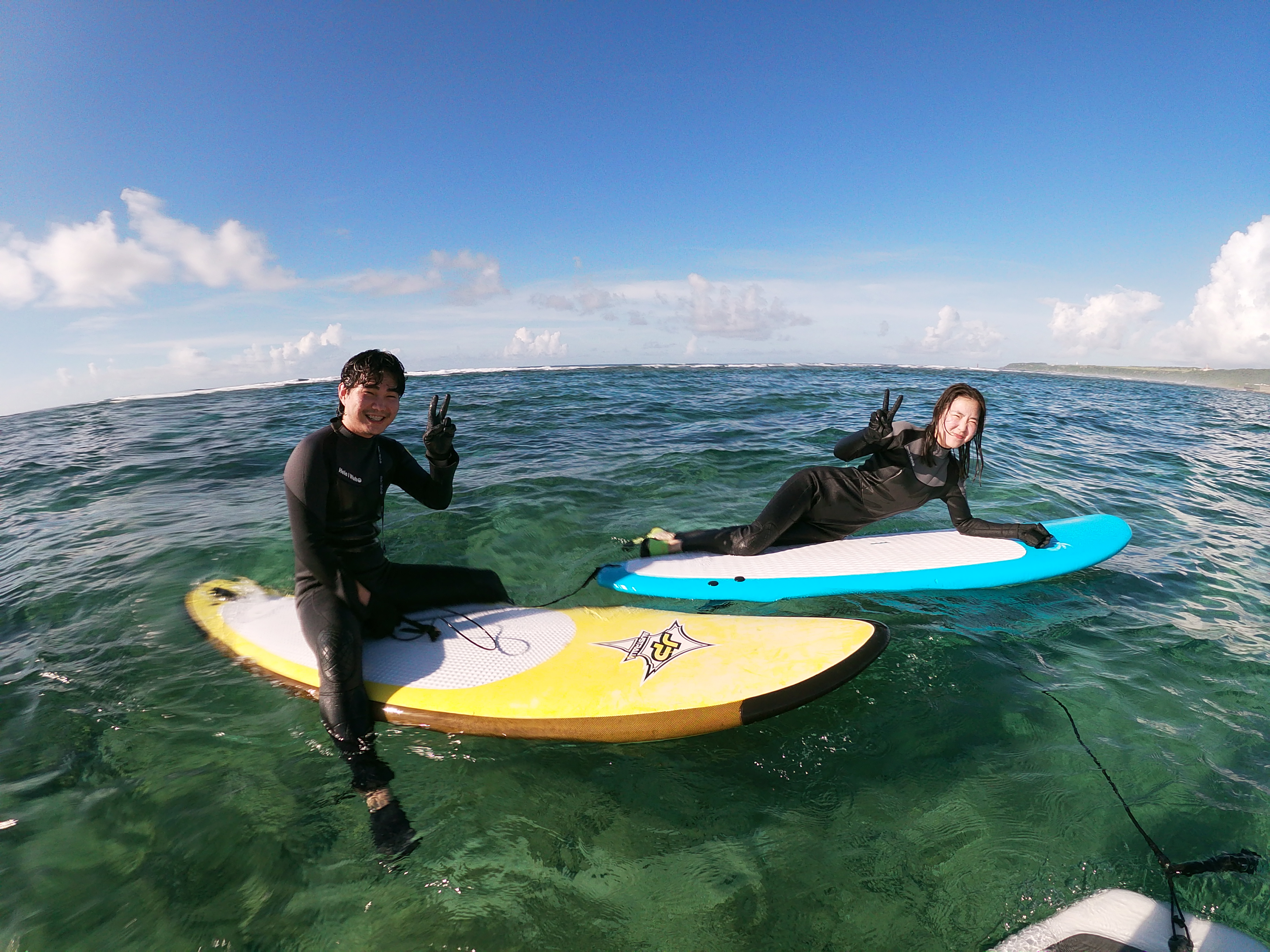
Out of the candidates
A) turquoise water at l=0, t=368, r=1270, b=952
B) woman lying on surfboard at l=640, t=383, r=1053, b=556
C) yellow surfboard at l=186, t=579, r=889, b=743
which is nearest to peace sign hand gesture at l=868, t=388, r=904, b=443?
woman lying on surfboard at l=640, t=383, r=1053, b=556

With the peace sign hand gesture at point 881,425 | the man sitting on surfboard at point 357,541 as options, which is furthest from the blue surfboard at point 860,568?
the man sitting on surfboard at point 357,541

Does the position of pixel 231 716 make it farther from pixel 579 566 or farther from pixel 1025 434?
pixel 1025 434

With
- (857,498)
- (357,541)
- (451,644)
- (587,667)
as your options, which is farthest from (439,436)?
(857,498)

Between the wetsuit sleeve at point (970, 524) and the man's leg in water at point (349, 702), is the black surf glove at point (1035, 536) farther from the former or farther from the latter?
the man's leg in water at point (349, 702)

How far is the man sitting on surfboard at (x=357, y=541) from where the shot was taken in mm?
3234

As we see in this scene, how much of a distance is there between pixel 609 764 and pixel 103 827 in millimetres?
2756

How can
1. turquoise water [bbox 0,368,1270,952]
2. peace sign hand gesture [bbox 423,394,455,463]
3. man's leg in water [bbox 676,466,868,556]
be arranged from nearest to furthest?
turquoise water [bbox 0,368,1270,952] → peace sign hand gesture [bbox 423,394,455,463] → man's leg in water [bbox 676,466,868,556]

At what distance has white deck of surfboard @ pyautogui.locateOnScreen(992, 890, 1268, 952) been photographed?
7.20 ft

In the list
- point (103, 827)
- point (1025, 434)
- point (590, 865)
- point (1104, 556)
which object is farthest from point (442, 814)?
point (1025, 434)

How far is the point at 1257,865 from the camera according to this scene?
262cm

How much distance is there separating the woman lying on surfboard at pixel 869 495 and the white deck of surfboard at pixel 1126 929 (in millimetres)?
3503

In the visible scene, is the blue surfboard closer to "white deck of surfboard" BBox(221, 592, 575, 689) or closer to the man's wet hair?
"white deck of surfboard" BBox(221, 592, 575, 689)

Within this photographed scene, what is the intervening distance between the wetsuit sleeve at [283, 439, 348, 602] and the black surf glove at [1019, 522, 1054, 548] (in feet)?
21.8

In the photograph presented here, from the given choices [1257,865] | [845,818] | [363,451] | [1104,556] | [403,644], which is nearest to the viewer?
[1257,865]
